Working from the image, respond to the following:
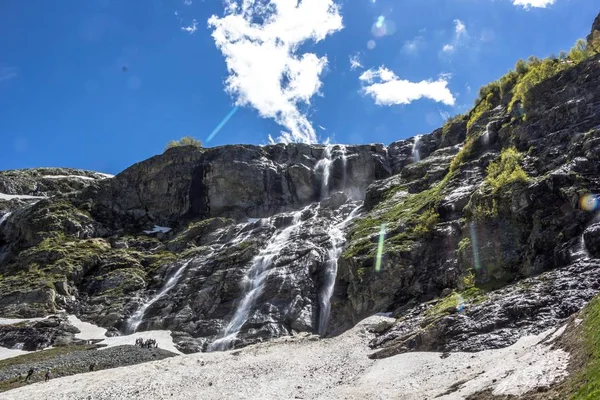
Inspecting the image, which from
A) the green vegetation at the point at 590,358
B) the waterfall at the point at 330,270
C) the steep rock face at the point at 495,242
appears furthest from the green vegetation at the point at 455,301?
the green vegetation at the point at 590,358

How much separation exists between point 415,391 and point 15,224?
333 feet

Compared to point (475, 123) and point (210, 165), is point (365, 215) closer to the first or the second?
point (475, 123)

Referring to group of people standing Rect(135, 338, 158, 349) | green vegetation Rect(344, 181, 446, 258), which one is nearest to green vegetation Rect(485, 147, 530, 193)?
green vegetation Rect(344, 181, 446, 258)

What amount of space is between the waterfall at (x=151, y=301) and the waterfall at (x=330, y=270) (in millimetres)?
24365

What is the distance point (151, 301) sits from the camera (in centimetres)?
6400

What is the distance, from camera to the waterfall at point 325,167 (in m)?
106

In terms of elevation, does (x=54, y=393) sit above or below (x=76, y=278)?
below

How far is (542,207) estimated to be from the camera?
39.4 meters

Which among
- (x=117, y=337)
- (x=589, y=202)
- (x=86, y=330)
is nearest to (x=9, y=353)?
(x=86, y=330)

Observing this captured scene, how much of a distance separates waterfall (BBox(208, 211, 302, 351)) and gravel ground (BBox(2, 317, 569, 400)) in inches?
319

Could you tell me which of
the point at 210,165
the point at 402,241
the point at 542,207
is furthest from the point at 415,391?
the point at 210,165

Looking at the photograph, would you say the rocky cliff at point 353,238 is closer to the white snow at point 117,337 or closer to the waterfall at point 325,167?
the waterfall at point 325,167

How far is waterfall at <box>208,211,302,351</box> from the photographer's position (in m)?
49.9

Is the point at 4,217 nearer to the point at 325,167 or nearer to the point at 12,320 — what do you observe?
the point at 12,320
